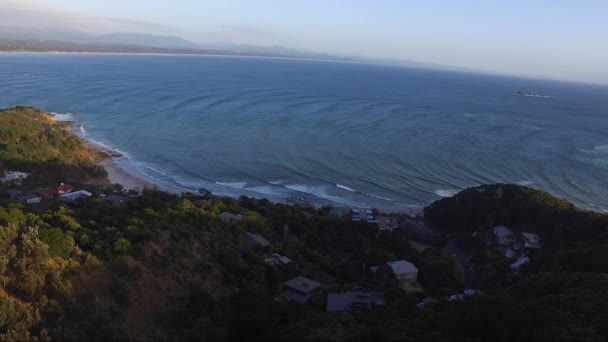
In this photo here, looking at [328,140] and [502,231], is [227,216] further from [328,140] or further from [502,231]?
[328,140]

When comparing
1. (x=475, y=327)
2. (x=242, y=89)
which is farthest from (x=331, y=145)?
(x=242, y=89)

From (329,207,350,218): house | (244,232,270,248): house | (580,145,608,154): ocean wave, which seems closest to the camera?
(244,232,270,248): house

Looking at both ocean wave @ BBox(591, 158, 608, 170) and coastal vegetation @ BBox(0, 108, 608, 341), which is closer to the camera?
coastal vegetation @ BBox(0, 108, 608, 341)

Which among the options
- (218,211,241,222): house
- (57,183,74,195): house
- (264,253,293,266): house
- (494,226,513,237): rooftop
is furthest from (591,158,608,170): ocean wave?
(57,183,74,195): house

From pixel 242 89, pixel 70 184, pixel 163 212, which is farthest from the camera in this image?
pixel 242 89

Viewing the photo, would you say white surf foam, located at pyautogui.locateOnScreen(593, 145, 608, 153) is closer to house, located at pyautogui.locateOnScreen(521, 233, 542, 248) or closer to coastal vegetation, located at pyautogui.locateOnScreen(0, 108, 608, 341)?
coastal vegetation, located at pyautogui.locateOnScreen(0, 108, 608, 341)

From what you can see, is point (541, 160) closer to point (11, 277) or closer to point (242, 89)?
point (11, 277)
